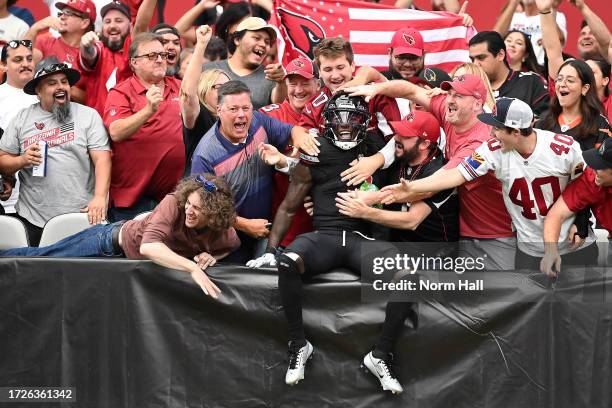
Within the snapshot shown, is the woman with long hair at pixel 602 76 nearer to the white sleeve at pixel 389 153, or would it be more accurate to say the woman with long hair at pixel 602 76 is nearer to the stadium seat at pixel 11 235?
the white sleeve at pixel 389 153

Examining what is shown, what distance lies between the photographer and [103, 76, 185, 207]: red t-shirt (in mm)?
8773

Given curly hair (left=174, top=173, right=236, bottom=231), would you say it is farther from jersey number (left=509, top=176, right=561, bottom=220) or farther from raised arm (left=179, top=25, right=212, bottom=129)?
jersey number (left=509, top=176, right=561, bottom=220)

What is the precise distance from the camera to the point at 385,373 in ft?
23.2

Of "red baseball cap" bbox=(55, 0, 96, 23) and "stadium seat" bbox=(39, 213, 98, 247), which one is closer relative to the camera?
"stadium seat" bbox=(39, 213, 98, 247)

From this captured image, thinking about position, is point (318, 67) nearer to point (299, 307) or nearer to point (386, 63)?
point (386, 63)

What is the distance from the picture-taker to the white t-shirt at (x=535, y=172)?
283 inches

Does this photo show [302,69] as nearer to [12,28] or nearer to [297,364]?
[297,364]

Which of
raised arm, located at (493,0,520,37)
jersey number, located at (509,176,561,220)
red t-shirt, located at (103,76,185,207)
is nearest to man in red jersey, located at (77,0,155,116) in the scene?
red t-shirt, located at (103,76,185,207)

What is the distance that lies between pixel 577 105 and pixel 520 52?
220cm

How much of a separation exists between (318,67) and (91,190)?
217cm

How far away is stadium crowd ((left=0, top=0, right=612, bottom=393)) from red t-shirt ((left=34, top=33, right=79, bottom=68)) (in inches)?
12.6

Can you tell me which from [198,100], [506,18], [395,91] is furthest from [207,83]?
[506,18]

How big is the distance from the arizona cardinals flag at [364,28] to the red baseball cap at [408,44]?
101cm

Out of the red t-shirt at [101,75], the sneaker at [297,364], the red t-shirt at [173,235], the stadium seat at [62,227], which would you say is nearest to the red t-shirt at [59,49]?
the red t-shirt at [101,75]
